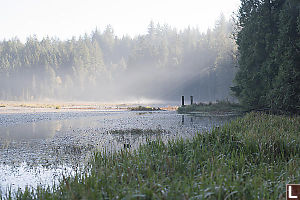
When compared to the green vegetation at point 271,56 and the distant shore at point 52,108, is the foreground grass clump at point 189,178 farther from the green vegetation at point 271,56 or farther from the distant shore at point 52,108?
the distant shore at point 52,108

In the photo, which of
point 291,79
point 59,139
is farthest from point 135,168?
point 291,79

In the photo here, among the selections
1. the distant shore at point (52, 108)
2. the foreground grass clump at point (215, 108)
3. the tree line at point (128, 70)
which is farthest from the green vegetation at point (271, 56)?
the tree line at point (128, 70)

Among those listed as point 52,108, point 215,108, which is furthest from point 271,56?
point 52,108

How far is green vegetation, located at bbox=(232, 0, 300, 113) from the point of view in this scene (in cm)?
1315

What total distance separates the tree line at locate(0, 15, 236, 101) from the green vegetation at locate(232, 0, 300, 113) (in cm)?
4091

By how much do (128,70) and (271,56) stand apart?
69.8 m

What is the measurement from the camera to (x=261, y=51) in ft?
54.9

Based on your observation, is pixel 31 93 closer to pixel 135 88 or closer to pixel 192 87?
pixel 135 88

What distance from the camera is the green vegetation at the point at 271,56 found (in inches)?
518
